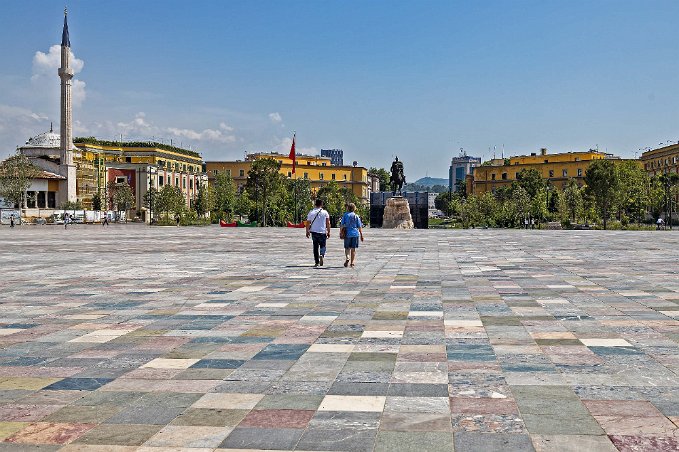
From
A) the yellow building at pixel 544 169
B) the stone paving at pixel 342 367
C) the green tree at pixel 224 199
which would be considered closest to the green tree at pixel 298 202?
the green tree at pixel 224 199

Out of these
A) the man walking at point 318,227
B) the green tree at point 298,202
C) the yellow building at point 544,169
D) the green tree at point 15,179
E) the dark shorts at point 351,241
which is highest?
the yellow building at point 544,169

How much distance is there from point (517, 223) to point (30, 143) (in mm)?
68585

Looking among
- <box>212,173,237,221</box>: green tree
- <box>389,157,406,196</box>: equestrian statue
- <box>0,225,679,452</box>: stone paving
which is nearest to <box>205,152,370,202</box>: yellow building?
<box>212,173,237,221</box>: green tree

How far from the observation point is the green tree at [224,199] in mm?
90875

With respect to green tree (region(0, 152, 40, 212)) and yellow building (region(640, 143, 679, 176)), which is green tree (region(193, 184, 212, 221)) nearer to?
green tree (region(0, 152, 40, 212))

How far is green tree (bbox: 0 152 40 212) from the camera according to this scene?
250ft

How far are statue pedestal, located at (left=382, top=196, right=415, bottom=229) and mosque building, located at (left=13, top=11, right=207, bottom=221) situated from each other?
36.7 m

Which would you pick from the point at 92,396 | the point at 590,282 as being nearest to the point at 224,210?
the point at 590,282

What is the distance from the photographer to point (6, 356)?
6770mm

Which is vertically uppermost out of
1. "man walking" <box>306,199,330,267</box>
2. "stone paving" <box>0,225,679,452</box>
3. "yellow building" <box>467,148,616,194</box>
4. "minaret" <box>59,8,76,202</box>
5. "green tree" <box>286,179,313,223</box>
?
"minaret" <box>59,8,76,202</box>

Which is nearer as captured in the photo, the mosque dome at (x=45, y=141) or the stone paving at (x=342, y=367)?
the stone paving at (x=342, y=367)

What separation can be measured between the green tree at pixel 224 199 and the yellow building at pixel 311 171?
3008 cm

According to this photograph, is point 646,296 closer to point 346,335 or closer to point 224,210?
point 346,335

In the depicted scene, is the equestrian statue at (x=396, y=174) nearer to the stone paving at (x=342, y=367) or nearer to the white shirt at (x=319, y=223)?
the white shirt at (x=319, y=223)
